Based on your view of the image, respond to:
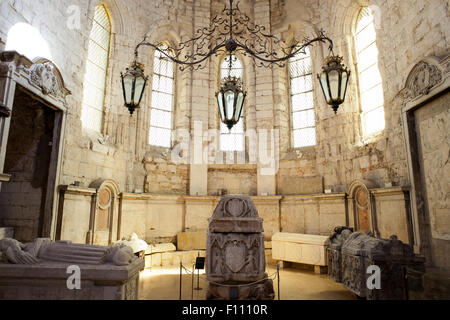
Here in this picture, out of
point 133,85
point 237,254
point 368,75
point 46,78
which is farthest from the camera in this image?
point 368,75

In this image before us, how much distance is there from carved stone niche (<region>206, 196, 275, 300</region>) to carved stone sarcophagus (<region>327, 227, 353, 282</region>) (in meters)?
1.48

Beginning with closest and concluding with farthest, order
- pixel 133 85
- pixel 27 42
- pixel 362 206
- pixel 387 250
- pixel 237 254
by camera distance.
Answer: pixel 133 85 → pixel 387 250 → pixel 237 254 → pixel 27 42 → pixel 362 206

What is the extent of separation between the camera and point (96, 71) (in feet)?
23.8

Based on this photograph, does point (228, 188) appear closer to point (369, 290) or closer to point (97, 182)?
point (97, 182)

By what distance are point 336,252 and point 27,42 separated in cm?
643

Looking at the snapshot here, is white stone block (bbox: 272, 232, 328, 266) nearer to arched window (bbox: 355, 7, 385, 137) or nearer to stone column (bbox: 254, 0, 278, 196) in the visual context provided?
stone column (bbox: 254, 0, 278, 196)

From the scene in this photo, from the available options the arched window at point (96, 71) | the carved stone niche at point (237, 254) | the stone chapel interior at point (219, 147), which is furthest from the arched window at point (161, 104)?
the carved stone niche at point (237, 254)

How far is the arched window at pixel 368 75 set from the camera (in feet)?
22.7

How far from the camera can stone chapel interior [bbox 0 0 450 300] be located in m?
4.58

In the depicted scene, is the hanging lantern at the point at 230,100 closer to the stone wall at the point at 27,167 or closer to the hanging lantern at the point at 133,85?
the hanging lantern at the point at 133,85

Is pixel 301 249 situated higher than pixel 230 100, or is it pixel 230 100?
pixel 230 100

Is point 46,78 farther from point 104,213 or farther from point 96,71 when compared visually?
point 104,213

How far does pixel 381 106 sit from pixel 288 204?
3485 millimetres

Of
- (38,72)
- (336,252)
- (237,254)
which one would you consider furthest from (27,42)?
(336,252)
